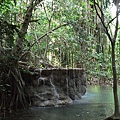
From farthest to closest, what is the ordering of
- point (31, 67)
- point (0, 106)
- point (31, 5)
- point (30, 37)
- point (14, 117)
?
point (30, 37), point (31, 67), point (31, 5), point (0, 106), point (14, 117)

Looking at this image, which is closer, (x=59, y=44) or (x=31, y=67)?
(x=31, y=67)

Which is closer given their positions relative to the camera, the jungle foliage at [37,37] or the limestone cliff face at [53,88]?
the jungle foliage at [37,37]

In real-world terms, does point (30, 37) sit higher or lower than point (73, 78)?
higher

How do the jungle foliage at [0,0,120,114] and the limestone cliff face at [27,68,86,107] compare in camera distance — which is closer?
the jungle foliage at [0,0,120,114]

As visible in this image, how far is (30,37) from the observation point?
9.70 metres

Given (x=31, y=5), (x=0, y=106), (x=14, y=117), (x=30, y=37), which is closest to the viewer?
(x=14, y=117)

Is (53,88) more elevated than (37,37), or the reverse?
(37,37)

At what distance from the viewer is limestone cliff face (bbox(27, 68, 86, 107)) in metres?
8.71

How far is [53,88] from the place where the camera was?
920cm

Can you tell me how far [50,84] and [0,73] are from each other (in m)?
2.77

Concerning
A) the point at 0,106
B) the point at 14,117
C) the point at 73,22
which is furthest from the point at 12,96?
the point at 73,22

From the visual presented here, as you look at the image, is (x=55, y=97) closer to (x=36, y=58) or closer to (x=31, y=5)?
(x=36, y=58)

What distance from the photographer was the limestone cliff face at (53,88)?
8.71 metres

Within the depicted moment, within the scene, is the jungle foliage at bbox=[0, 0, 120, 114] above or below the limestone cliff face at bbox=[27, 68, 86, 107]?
above
